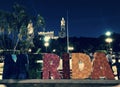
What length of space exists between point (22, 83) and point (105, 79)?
3.82m

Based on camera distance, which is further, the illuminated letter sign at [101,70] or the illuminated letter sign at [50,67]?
the illuminated letter sign at [50,67]

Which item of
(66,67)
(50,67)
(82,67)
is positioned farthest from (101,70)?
(50,67)

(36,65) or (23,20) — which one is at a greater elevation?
(23,20)

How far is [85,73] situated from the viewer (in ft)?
40.0

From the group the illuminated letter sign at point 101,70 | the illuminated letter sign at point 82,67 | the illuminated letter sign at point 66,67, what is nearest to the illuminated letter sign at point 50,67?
the illuminated letter sign at point 66,67

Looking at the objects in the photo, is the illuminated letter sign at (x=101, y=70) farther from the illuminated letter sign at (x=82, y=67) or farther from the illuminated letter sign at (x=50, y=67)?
the illuminated letter sign at (x=50, y=67)

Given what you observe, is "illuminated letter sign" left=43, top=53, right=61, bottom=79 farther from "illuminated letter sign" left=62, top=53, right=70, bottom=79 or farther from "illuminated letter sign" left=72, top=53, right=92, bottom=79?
"illuminated letter sign" left=72, top=53, right=92, bottom=79

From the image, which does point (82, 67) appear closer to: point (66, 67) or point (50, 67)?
point (66, 67)

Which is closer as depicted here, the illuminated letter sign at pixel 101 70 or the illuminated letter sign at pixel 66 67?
the illuminated letter sign at pixel 101 70

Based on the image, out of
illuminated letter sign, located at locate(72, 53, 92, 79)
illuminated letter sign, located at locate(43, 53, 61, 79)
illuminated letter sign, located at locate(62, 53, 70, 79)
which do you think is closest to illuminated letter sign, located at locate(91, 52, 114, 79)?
illuminated letter sign, located at locate(72, 53, 92, 79)

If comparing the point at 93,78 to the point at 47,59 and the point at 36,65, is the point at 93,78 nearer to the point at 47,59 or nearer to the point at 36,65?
the point at 47,59

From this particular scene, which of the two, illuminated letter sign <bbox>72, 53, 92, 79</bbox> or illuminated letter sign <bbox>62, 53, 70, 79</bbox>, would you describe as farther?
illuminated letter sign <bbox>62, 53, 70, 79</bbox>

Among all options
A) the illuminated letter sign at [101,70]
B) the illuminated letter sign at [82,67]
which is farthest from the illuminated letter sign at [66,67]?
the illuminated letter sign at [101,70]

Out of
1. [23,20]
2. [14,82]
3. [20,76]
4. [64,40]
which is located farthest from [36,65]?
[64,40]
